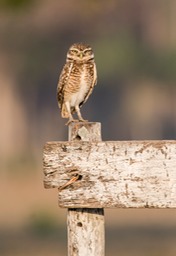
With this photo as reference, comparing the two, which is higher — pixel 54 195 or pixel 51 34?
pixel 51 34

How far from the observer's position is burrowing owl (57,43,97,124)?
7547mm

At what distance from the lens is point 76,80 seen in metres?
8.05

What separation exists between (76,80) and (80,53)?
1.21 ft

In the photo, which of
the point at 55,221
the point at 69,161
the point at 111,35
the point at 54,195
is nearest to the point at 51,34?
the point at 111,35

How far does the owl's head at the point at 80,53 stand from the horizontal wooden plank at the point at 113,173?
3022 mm

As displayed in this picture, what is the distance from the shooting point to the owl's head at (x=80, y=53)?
7410 mm

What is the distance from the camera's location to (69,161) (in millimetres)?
4336

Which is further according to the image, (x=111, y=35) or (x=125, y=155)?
(x=111, y=35)

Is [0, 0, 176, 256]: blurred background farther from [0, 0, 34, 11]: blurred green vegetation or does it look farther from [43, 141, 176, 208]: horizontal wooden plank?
[43, 141, 176, 208]: horizontal wooden plank

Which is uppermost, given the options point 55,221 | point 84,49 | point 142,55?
point 142,55

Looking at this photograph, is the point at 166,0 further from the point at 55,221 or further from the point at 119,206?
the point at 119,206

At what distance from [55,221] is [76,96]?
14.6 metres

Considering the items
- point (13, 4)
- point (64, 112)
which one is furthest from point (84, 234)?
point (13, 4)

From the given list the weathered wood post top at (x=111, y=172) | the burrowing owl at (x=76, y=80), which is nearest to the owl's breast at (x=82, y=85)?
the burrowing owl at (x=76, y=80)
